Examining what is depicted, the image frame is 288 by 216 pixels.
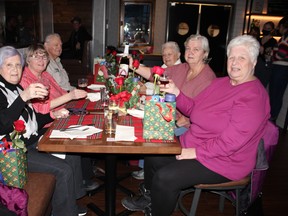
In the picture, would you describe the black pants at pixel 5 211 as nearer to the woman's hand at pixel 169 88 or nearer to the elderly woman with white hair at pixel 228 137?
the elderly woman with white hair at pixel 228 137

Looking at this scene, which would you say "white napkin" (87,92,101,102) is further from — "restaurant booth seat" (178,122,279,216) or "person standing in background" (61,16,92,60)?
"person standing in background" (61,16,92,60)

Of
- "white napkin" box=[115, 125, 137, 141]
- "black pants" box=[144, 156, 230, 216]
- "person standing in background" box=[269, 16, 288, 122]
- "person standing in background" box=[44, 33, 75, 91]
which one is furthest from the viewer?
"person standing in background" box=[269, 16, 288, 122]

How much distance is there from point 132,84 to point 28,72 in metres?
0.82

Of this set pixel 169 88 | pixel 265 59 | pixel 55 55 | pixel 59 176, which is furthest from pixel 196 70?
pixel 265 59

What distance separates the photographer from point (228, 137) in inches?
65.9

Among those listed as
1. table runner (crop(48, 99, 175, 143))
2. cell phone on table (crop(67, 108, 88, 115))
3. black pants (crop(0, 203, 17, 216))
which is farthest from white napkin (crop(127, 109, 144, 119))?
black pants (crop(0, 203, 17, 216))

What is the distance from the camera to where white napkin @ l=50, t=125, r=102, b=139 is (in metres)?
1.58

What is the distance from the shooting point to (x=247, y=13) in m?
7.28

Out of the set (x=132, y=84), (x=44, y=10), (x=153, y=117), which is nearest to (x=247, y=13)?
(x=44, y=10)

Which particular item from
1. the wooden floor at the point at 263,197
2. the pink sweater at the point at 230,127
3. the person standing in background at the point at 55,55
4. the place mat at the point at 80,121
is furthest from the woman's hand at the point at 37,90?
the person standing in background at the point at 55,55

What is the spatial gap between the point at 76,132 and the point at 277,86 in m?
3.87

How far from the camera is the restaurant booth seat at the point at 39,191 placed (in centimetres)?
147

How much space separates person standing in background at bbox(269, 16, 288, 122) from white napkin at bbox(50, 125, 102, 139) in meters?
3.67

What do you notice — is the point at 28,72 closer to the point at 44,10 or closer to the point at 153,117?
the point at 153,117
